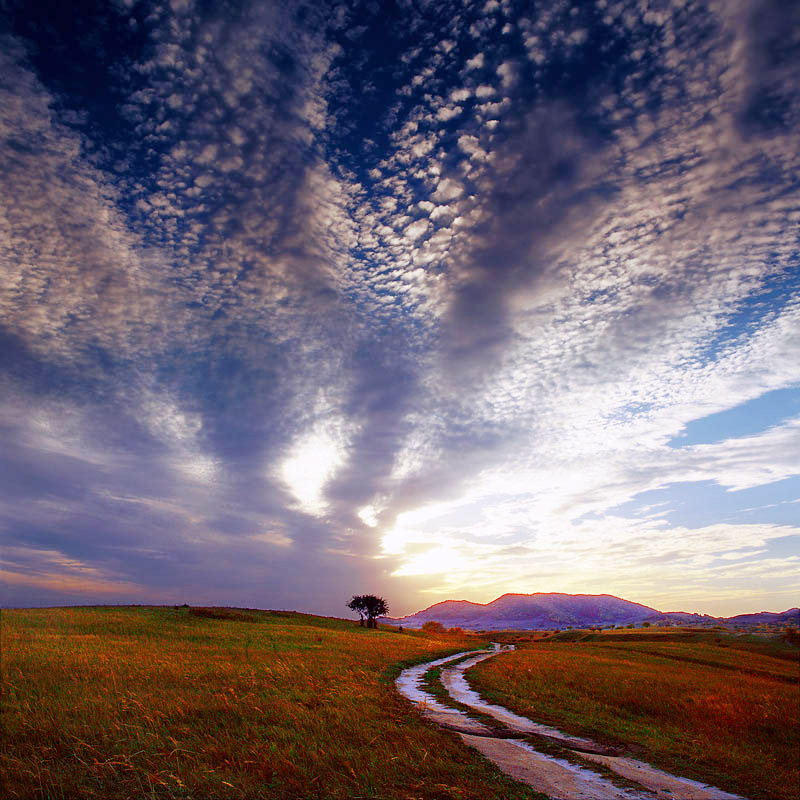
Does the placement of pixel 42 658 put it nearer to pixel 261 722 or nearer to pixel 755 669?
pixel 261 722

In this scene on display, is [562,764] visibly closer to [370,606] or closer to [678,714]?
[678,714]

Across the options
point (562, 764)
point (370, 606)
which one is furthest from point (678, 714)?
point (370, 606)

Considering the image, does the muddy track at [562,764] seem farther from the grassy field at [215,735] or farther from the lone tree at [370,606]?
the lone tree at [370,606]

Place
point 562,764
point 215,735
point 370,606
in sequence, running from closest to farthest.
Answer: point 562,764
point 215,735
point 370,606

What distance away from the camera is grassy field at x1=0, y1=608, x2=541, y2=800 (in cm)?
980

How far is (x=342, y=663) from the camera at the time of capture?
31234 millimetres

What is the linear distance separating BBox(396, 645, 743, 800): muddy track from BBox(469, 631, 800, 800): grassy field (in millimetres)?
1206

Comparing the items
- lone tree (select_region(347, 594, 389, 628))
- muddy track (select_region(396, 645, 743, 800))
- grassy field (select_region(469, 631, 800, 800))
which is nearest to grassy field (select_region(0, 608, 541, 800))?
muddy track (select_region(396, 645, 743, 800))

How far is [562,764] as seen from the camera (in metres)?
12.4

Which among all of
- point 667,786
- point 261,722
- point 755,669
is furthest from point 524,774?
point 755,669

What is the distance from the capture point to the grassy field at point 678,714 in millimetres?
14789

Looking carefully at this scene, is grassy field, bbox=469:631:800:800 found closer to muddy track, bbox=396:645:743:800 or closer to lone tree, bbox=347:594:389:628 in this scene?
muddy track, bbox=396:645:743:800

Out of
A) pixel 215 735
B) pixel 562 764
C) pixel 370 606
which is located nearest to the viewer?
pixel 562 764

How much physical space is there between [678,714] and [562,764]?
15.6 meters
